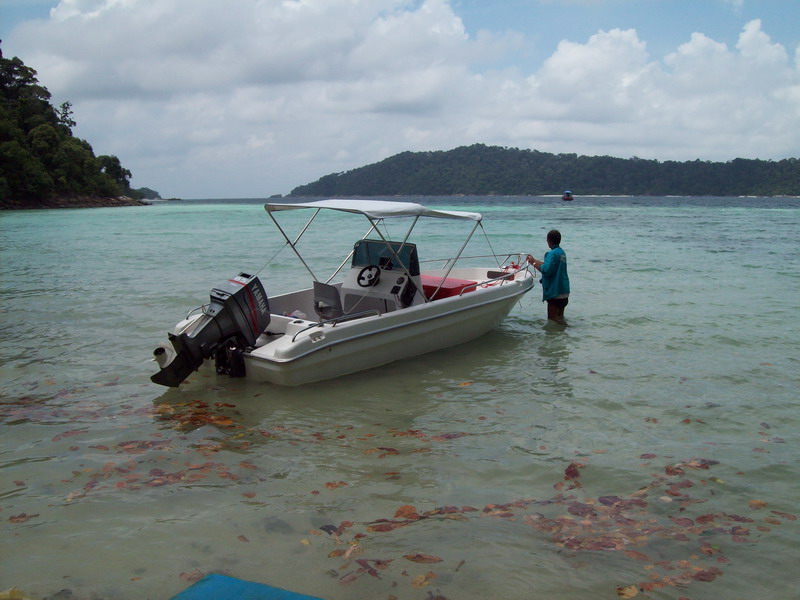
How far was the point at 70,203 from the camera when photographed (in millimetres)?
83375

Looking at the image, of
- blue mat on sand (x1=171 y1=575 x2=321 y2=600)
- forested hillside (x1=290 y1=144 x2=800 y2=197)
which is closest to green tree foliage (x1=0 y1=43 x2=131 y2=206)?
forested hillside (x1=290 y1=144 x2=800 y2=197)

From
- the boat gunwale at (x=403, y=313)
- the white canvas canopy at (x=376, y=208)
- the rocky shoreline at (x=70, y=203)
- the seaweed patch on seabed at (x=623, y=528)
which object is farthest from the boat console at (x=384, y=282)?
the rocky shoreline at (x=70, y=203)

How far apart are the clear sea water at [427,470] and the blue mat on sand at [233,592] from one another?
15 centimetres

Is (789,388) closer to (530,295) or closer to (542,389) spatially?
(542,389)

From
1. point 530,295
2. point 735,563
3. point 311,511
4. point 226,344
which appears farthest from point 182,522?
point 530,295

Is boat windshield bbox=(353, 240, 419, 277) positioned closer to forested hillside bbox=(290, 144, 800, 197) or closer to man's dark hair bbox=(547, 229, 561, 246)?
man's dark hair bbox=(547, 229, 561, 246)

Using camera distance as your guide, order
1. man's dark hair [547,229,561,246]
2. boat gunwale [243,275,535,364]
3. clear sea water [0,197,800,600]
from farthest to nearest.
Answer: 1. man's dark hair [547,229,561,246]
2. boat gunwale [243,275,535,364]
3. clear sea water [0,197,800,600]

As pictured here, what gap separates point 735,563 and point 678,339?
641cm

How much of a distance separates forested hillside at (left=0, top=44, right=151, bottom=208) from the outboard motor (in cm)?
7464

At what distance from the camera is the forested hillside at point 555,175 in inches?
5108

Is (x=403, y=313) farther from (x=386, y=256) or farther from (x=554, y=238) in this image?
(x=554, y=238)

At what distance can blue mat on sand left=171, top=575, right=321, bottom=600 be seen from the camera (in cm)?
325

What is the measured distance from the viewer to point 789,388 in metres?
7.21

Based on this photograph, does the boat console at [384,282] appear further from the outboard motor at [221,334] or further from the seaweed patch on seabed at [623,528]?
the seaweed patch on seabed at [623,528]
